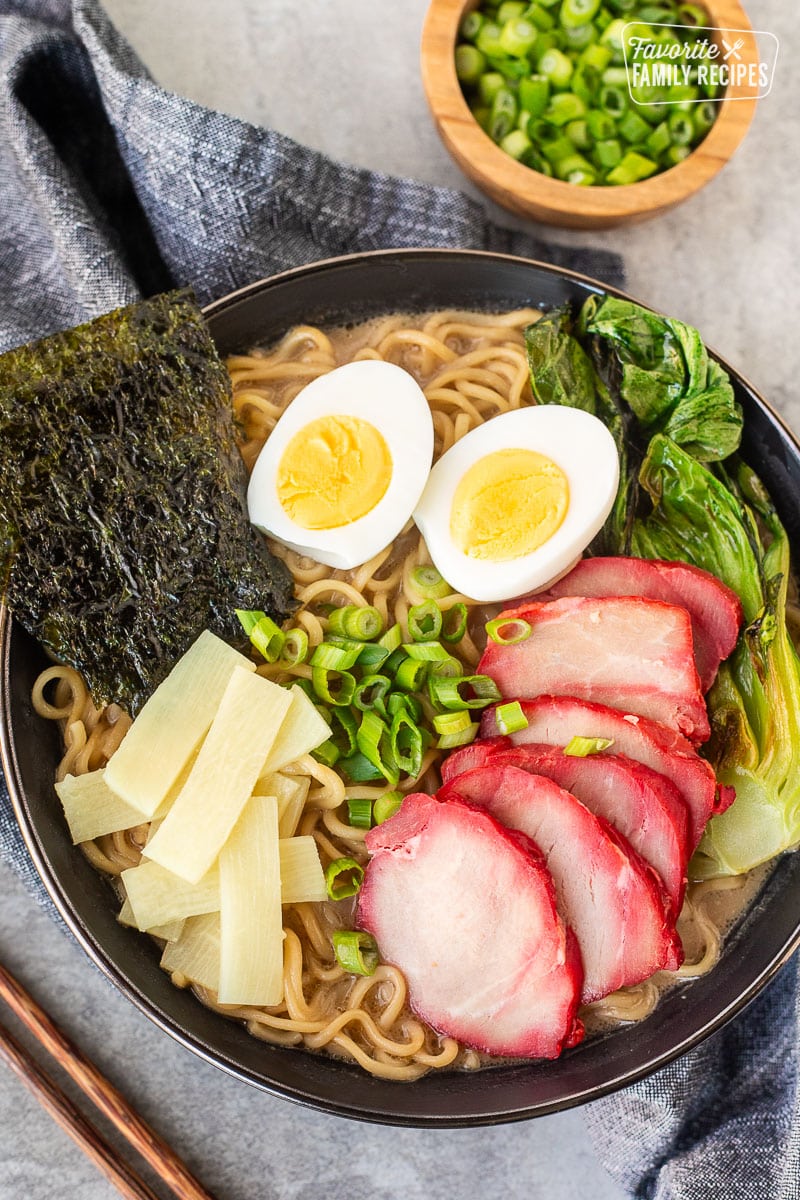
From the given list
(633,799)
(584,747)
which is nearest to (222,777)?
(584,747)

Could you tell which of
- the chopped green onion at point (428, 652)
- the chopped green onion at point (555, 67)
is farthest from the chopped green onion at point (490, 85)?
the chopped green onion at point (428, 652)

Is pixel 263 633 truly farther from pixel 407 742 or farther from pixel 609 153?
pixel 609 153

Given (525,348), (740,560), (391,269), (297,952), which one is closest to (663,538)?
(740,560)

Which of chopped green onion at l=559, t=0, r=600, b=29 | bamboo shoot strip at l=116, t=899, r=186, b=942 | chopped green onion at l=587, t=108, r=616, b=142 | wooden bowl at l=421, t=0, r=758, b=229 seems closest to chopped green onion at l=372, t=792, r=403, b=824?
bamboo shoot strip at l=116, t=899, r=186, b=942

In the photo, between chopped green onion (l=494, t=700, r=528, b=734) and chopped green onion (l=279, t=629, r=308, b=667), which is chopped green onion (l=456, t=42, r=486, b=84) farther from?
chopped green onion (l=494, t=700, r=528, b=734)

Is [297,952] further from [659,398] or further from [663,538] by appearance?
[659,398]

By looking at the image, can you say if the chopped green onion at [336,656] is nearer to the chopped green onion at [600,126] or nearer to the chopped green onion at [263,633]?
the chopped green onion at [263,633]
